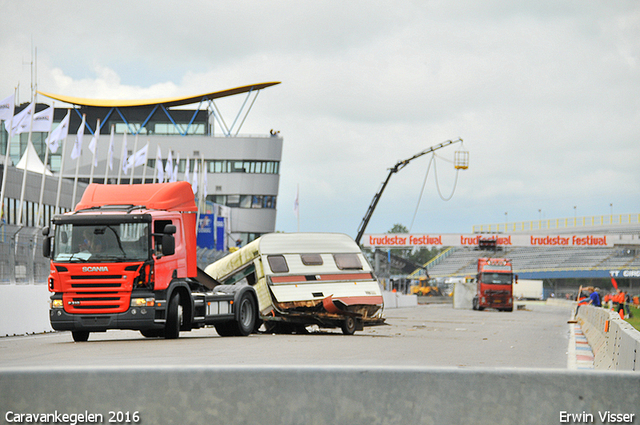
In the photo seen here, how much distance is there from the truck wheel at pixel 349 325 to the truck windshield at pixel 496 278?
38.5 meters

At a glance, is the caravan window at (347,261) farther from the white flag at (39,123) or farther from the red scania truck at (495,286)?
the red scania truck at (495,286)

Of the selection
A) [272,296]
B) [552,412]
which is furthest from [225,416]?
[272,296]

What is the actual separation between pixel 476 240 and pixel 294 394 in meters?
72.3

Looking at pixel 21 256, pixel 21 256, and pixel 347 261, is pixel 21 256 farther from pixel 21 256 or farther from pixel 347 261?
pixel 347 261

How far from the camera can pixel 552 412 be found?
175 inches

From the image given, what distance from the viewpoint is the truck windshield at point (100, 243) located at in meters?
15.3

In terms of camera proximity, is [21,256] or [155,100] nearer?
[21,256]

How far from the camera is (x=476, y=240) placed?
247ft

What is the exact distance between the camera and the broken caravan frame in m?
19.0

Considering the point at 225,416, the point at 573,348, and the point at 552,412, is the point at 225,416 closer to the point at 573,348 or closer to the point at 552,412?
the point at 552,412

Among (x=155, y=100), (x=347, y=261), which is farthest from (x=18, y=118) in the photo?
(x=155, y=100)

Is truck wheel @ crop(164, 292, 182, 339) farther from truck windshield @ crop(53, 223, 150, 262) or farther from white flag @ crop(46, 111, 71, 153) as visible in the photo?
white flag @ crop(46, 111, 71, 153)

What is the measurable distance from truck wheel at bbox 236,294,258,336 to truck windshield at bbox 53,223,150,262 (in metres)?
3.42

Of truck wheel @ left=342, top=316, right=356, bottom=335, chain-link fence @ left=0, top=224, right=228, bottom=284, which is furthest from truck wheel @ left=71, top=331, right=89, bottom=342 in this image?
truck wheel @ left=342, top=316, right=356, bottom=335
